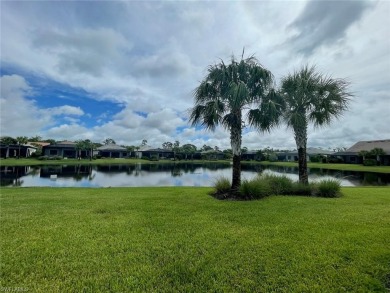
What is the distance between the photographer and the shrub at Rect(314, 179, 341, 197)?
10047 millimetres

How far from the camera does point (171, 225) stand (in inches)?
224

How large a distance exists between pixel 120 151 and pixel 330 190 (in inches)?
2557

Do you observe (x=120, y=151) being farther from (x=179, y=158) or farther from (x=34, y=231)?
Result: (x=34, y=231)

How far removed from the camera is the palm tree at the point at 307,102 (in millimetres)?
11430

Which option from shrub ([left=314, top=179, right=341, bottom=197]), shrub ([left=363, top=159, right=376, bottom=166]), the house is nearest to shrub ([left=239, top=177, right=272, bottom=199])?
shrub ([left=314, top=179, right=341, bottom=197])

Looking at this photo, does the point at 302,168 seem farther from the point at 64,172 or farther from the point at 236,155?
the point at 64,172

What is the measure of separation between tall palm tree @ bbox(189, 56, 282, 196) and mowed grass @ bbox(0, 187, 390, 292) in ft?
14.1

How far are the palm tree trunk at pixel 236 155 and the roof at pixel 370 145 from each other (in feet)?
145

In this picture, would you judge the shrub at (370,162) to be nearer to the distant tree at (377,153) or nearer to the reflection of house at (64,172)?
the distant tree at (377,153)

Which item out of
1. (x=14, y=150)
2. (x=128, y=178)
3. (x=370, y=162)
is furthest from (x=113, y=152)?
(x=370, y=162)

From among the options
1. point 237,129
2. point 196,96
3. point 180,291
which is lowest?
point 180,291

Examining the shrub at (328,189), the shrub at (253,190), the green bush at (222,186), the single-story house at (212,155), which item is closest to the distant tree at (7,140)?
the single-story house at (212,155)

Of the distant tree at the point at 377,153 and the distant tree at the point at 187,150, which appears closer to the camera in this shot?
the distant tree at the point at 377,153

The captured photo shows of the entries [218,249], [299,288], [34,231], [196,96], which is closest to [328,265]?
[299,288]
